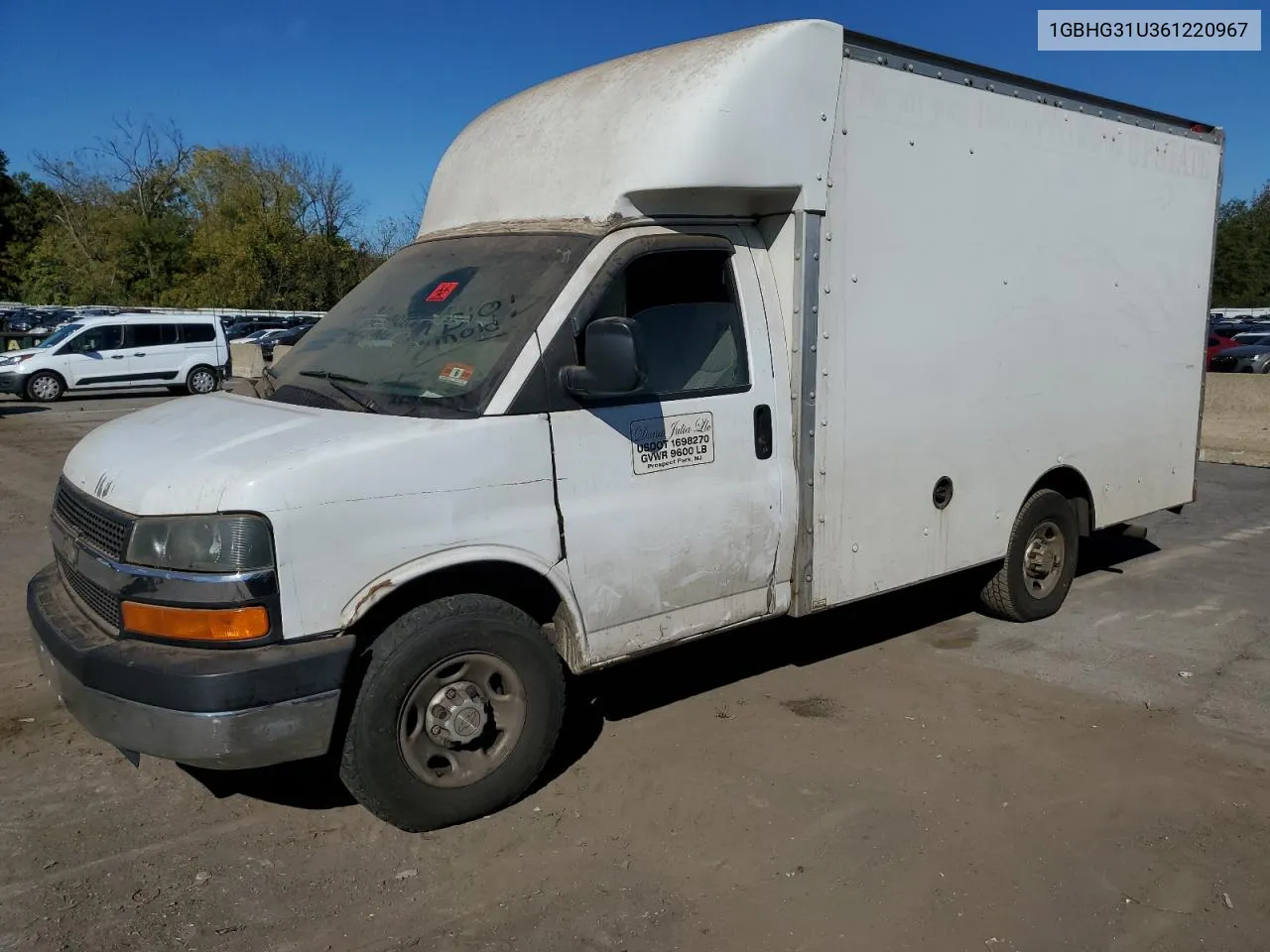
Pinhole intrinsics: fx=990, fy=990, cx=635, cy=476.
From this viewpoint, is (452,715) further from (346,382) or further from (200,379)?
(200,379)

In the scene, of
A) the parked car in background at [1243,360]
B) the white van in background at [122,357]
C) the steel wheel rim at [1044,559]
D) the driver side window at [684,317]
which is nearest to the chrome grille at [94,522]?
the driver side window at [684,317]

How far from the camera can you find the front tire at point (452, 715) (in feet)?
11.3

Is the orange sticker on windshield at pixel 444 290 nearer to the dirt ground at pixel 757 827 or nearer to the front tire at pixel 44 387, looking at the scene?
the dirt ground at pixel 757 827

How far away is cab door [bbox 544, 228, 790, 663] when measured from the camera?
383 centimetres

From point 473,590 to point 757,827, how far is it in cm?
139

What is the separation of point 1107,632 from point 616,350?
4.06 meters

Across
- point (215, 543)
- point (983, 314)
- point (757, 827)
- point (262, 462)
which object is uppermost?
point (983, 314)

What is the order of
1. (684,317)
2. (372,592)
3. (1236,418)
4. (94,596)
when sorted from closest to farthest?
1. (372,592)
2. (94,596)
3. (684,317)
4. (1236,418)

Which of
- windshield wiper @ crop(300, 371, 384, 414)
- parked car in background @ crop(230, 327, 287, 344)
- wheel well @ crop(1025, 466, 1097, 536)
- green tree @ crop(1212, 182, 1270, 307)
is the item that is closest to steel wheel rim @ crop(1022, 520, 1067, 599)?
wheel well @ crop(1025, 466, 1097, 536)

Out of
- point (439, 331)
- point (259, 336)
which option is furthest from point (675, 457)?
point (259, 336)

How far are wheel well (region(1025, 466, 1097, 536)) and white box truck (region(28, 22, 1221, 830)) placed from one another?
0.99 ft

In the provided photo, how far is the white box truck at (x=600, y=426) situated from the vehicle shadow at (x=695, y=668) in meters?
0.65

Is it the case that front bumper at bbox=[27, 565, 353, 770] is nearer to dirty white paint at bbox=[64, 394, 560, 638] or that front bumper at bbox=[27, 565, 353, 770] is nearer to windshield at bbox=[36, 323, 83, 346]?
dirty white paint at bbox=[64, 394, 560, 638]

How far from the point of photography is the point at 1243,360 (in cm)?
2652
